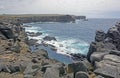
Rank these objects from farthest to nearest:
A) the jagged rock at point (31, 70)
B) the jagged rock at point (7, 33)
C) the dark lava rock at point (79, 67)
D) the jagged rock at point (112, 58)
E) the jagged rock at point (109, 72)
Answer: the jagged rock at point (7, 33) < the jagged rock at point (112, 58) < the jagged rock at point (31, 70) < the dark lava rock at point (79, 67) < the jagged rock at point (109, 72)

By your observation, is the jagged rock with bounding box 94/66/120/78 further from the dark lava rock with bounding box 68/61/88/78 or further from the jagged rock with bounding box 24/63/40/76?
the jagged rock with bounding box 24/63/40/76

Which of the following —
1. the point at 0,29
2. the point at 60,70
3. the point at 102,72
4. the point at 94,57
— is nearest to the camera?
the point at 102,72

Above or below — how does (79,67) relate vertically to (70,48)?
above

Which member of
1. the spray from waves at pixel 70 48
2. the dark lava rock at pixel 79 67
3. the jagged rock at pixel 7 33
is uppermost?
the dark lava rock at pixel 79 67

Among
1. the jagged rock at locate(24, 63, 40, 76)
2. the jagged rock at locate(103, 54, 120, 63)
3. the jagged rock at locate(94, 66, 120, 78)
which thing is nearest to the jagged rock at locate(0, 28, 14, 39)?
the jagged rock at locate(24, 63, 40, 76)

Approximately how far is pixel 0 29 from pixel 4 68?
94.1ft

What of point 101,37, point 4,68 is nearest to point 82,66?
point 4,68

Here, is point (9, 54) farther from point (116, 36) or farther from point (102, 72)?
point (116, 36)

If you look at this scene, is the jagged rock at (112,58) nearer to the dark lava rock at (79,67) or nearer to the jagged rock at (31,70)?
the dark lava rock at (79,67)

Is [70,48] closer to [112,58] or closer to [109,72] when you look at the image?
[112,58]

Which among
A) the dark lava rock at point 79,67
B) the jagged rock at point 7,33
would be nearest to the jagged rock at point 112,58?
the dark lava rock at point 79,67

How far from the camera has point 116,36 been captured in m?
49.7

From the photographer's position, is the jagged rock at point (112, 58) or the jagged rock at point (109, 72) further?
the jagged rock at point (112, 58)

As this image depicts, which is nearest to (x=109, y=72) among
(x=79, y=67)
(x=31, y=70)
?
(x=79, y=67)
